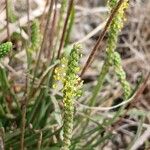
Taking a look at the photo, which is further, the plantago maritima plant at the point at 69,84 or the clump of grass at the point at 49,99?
the clump of grass at the point at 49,99

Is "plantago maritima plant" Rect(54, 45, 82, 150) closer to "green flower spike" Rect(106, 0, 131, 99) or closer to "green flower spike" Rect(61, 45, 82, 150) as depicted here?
"green flower spike" Rect(61, 45, 82, 150)

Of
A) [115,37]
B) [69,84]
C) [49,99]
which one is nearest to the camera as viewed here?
[69,84]

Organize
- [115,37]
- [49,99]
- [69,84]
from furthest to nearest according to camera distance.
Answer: [49,99] → [115,37] → [69,84]

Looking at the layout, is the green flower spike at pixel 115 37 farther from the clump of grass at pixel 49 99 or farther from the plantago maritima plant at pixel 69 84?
the plantago maritima plant at pixel 69 84

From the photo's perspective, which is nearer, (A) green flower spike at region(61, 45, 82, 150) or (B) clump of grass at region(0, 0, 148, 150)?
(A) green flower spike at region(61, 45, 82, 150)

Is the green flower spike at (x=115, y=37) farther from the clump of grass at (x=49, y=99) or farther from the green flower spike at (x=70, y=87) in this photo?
the green flower spike at (x=70, y=87)

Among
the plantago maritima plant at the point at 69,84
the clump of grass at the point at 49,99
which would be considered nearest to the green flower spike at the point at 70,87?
the plantago maritima plant at the point at 69,84

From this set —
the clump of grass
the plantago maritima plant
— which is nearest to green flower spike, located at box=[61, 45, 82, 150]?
the plantago maritima plant

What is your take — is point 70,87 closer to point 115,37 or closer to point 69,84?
point 69,84

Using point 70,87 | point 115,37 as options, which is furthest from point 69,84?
point 115,37

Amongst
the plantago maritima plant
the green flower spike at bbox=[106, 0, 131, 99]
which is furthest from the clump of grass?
the plantago maritima plant

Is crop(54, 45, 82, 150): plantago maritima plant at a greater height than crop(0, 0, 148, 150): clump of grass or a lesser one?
greater

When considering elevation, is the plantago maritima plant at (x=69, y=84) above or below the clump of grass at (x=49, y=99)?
above

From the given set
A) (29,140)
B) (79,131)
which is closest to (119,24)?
(29,140)
